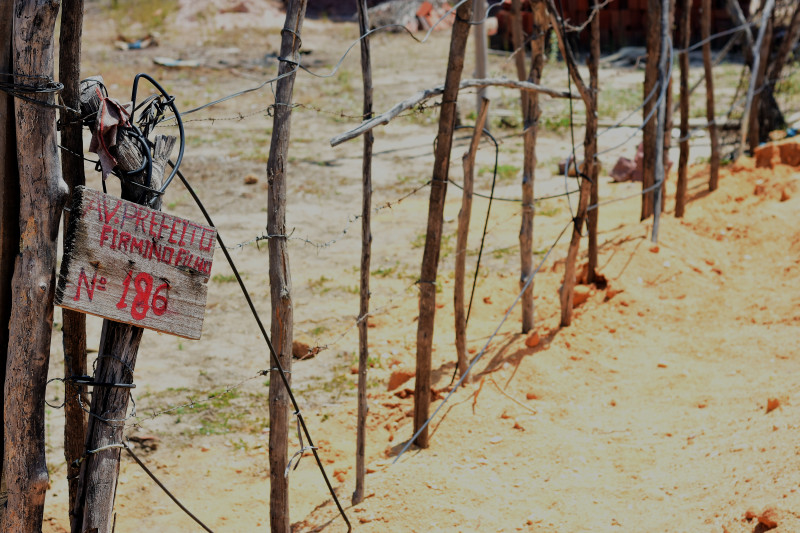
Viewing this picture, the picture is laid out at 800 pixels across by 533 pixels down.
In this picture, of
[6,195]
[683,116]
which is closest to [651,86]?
[683,116]

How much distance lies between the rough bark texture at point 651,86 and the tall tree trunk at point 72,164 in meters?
5.07

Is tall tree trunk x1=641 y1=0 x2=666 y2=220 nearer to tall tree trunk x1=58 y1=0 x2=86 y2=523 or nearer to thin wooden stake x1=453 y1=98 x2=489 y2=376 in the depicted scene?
thin wooden stake x1=453 y1=98 x2=489 y2=376

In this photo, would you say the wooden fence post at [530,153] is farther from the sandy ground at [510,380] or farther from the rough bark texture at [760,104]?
the rough bark texture at [760,104]

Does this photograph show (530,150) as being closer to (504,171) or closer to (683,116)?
(683,116)

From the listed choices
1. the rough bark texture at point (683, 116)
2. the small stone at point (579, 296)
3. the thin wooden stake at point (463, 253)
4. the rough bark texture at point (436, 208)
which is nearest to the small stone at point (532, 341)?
the thin wooden stake at point (463, 253)

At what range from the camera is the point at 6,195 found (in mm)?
2693

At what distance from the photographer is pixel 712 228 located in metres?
7.46

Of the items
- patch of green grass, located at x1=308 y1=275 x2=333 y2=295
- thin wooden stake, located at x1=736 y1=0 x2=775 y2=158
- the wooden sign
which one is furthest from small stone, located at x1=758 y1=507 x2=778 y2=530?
thin wooden stake, located at x1=736 y1=0 x2=775 y2=158

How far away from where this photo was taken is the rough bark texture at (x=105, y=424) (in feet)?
8.87

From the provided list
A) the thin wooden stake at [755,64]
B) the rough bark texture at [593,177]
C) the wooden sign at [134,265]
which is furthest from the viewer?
the thin wooden stake at [755,64]

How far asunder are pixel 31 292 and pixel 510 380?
3263 millimetres

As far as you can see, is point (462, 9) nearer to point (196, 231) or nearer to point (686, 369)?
point (196, 231)

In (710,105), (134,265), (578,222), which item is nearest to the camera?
(134,265)

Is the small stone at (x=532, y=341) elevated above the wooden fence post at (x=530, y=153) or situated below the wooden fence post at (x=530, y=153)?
below
